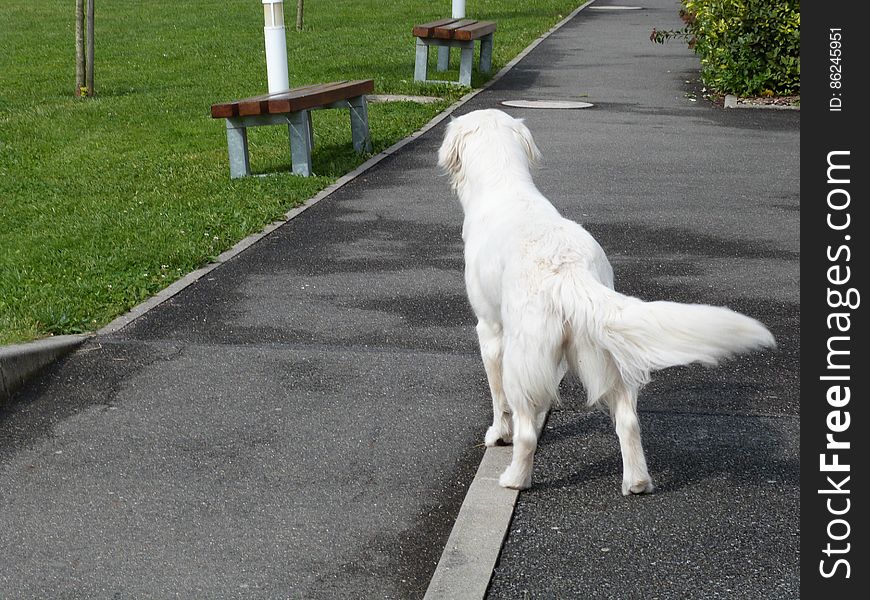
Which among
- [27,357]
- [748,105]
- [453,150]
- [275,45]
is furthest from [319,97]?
[748,105]

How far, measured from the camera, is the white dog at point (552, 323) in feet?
13.2

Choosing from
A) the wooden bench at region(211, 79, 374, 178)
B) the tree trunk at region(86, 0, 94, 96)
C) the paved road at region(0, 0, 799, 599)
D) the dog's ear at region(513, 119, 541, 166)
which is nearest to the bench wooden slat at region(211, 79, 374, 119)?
the wooden bench at region(211, 79, 374, 178)

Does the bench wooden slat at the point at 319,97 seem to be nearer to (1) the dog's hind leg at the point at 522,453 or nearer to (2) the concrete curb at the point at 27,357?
(2) the concrete curb at the point at 27,357

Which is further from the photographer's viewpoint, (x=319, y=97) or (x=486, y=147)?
(x=319, y=97)

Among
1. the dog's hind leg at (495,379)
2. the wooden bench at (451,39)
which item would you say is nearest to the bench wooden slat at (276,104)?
the wooden bench at (451,39)

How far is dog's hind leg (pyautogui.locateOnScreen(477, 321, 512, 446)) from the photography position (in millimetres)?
4938

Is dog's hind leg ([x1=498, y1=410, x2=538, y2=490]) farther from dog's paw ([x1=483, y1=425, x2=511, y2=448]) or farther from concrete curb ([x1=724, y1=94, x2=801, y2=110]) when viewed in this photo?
concrete curb ([x1=724, y1=94, x2=801, y2=110])

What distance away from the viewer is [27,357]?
6.08m

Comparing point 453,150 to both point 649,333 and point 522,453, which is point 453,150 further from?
point 649,333

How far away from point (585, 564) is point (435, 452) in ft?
3.85

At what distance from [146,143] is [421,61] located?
5186 millimetres

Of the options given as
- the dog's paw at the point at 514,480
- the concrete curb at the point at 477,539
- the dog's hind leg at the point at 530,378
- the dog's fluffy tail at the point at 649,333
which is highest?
the dog's fluffy tail at the point at 649,333

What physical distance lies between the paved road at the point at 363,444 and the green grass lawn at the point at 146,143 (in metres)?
0.56

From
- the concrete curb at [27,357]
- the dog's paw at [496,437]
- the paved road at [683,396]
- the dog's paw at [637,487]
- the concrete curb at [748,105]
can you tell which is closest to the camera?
the paved road at [683,396]
